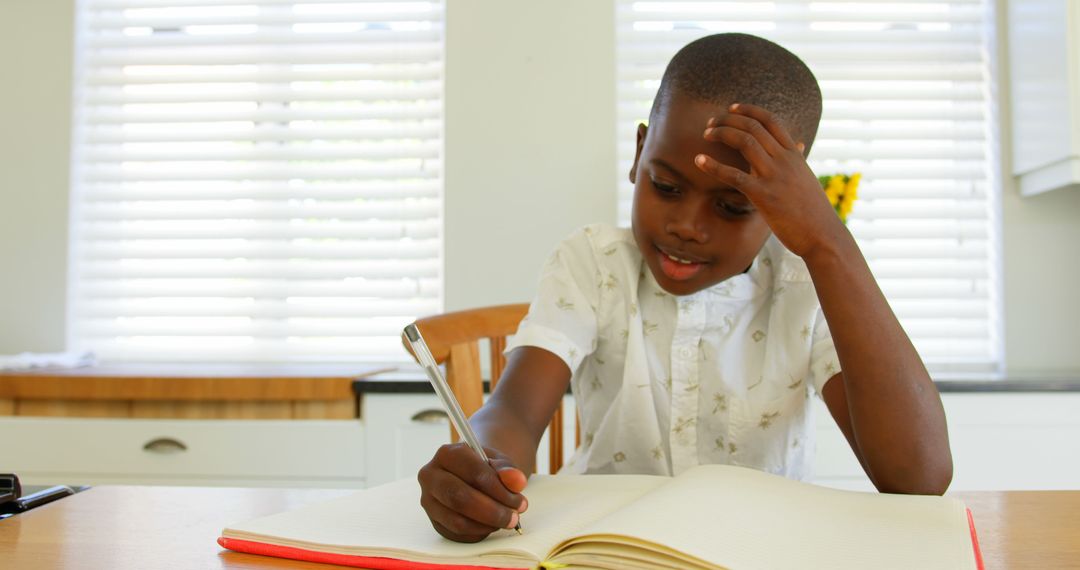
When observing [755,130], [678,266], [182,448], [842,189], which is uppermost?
[842,189]

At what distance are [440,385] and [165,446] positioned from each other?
148cm

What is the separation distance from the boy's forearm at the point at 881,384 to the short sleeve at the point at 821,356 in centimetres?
13

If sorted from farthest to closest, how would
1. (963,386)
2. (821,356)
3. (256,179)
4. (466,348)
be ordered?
(256,179), (963,386), (466,348), (821,356)

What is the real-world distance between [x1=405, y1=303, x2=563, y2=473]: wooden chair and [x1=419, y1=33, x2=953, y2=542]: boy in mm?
91

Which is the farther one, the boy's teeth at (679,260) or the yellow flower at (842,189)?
the yellow flower at (842,189)

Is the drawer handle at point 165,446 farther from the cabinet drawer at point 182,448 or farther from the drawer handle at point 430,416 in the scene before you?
the drawer handle at point 430,416

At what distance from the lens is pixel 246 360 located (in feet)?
7.57

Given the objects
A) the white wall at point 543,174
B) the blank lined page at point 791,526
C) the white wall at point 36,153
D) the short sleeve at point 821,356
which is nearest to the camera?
the blank lined page at point 791,526

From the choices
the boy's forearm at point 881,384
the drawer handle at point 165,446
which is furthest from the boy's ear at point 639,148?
the drawer handle at point 165,446

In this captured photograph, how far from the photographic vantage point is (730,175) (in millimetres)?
754

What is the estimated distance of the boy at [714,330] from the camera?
2.52 feet

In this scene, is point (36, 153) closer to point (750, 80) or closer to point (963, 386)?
point (750, 80)

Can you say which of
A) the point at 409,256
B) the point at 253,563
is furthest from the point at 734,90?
the point at 409,256

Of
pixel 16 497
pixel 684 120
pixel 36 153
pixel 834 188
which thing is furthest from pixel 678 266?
pixel 36 153
